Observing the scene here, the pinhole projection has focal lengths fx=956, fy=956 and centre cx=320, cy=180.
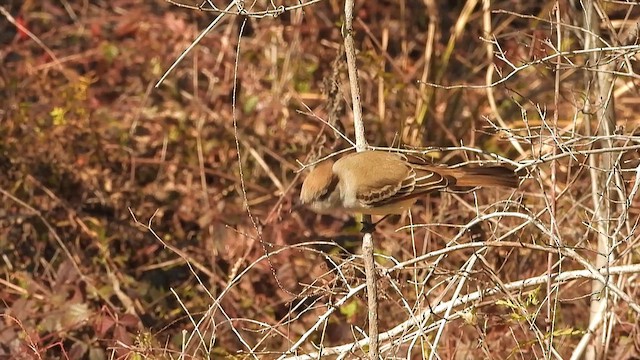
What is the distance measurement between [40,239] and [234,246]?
1167 millimetres

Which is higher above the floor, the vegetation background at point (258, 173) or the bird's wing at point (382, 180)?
the bird's wing at point (382, 180)

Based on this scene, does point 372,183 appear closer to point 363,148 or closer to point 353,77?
point 363,148

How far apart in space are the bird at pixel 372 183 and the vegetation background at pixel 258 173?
0.60 ft

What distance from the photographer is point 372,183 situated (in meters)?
4.34

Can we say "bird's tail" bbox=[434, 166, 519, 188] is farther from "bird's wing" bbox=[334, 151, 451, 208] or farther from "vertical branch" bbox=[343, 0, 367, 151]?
"vertical branch" bbox=[343, 0, 367, 151]

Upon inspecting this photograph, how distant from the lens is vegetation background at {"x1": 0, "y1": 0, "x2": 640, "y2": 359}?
471 cm

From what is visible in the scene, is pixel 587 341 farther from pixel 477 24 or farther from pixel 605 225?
pixel 477 24

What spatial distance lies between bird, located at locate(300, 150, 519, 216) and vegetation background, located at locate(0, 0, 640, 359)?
7.2 inches

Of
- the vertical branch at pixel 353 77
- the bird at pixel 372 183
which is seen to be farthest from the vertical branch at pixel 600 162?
the vertical branch at pixel 353 77

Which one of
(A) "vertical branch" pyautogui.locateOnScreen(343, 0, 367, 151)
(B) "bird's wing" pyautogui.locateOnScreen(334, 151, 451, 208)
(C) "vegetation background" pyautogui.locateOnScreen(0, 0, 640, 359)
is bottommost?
(C) "vegetation background" pyautogui.locateOnScreen(0, 0, 640, 359)

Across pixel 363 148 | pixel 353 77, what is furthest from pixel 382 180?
pixel 353 77

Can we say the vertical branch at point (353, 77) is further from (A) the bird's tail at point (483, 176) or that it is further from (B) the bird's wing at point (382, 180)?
(A) the bird's tail at point (483, 176)

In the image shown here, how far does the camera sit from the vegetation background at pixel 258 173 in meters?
4.71

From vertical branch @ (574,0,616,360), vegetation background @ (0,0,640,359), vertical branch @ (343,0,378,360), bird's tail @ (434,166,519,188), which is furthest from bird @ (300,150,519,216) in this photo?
vertical branch @ (574,0,616,360)
